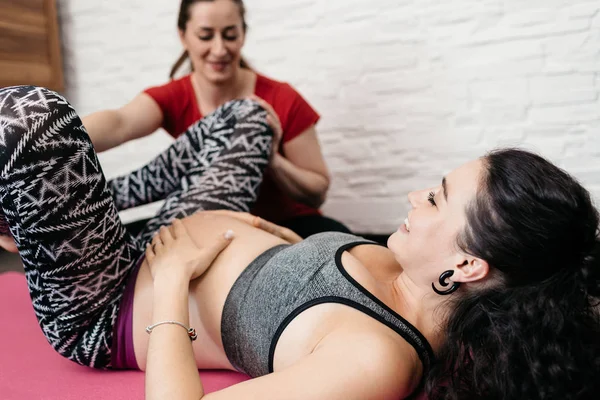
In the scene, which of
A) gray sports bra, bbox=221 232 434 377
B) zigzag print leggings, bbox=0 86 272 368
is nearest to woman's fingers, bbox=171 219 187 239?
zigzag print leggings, bbox=0 86 272 368

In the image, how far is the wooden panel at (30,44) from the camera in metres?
2.66

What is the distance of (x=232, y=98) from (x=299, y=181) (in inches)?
15.8

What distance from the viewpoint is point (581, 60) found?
7.18ft

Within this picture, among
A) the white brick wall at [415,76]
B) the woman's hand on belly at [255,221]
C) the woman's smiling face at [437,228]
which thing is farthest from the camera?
the white brick wall at [415,76]

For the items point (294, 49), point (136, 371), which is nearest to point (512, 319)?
point (136, 371)

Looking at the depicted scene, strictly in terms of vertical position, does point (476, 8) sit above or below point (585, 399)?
above

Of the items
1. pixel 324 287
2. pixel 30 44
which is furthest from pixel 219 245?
pixel 30 44

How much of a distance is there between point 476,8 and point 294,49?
29.9 inches

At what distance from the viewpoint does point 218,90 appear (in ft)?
6.91

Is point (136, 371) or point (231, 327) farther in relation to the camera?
point (136, 371)

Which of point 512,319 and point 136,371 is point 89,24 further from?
point 512,319

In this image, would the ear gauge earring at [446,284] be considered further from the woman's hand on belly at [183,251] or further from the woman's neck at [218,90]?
the woman's neck at [218,90]

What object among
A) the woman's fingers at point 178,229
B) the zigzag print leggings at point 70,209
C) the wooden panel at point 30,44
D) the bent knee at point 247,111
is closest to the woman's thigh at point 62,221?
the zigzag print leggings at point 70,209

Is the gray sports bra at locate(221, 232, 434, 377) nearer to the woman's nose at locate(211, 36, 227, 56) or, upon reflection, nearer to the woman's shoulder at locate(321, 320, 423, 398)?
the woman's shoulder at locate(321, 320, 423, 398)
